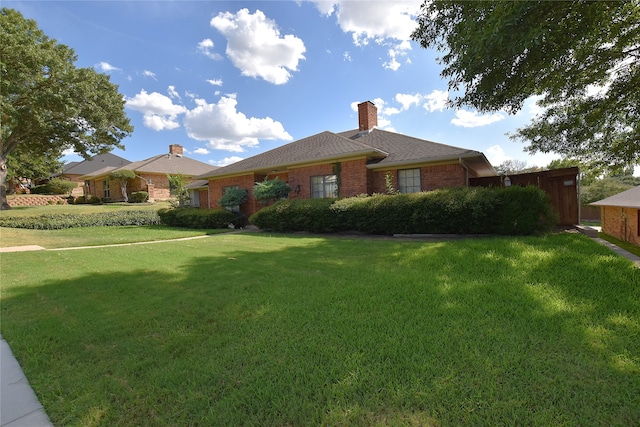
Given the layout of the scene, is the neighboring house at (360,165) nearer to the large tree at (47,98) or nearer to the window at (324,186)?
the window at (324,186)

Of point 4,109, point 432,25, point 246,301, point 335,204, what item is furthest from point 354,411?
point 4,109

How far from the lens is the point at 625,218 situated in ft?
43.1

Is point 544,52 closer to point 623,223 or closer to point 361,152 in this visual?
point 361,152

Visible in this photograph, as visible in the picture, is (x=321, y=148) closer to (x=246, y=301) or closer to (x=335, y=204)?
(x=335, y=204)

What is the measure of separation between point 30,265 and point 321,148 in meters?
11.9

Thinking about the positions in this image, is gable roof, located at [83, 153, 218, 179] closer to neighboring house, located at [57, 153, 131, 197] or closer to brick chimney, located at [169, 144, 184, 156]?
brick chimney, located at [169, 144, 184, 156]

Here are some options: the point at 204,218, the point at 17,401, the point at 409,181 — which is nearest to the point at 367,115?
the point at 409,181

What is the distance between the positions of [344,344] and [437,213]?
280 inches

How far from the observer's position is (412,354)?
2.52m

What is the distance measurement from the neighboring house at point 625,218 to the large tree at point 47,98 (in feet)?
97.8

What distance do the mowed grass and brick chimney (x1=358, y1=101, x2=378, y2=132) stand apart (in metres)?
13.9

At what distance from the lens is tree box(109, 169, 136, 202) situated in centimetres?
2733

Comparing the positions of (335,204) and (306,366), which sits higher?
(335,204)

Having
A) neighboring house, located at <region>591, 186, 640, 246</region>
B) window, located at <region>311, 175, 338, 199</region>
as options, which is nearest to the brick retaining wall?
window, located at <region>311, 175, 338, 199</region>
